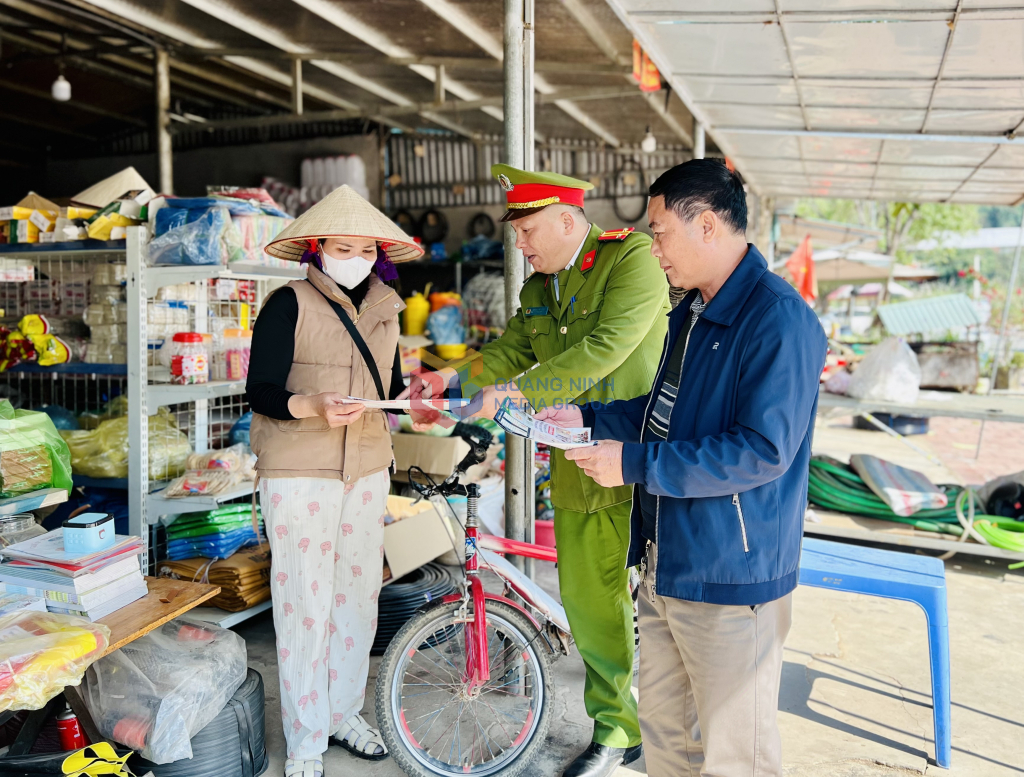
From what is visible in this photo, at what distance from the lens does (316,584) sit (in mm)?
2545

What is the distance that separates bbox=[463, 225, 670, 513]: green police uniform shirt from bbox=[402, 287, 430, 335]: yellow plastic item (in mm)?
6186

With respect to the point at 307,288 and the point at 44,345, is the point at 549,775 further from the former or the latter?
the point at 44,345

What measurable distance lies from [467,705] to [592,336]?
1.54m

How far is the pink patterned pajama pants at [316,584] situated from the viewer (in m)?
2.52

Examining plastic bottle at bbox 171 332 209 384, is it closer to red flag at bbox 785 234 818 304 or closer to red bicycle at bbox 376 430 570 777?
red bicycle at bbox 376 430 570 777

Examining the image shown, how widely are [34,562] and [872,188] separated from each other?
7.65 meters

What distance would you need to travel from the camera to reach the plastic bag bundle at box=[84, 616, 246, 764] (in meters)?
2.32

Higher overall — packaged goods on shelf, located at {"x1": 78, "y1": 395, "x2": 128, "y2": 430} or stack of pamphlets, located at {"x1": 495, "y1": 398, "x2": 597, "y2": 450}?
stack of pamphlets, located at {"x1": 495, "y1": 398, "x2": 597, "y2": 450}

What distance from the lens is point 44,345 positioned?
11.6 feet

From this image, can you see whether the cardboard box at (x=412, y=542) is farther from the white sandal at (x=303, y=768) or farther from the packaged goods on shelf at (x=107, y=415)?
the packaged goods on shelf at (x=107, y=415)

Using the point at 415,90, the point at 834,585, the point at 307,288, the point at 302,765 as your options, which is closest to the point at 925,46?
the point at 834,585

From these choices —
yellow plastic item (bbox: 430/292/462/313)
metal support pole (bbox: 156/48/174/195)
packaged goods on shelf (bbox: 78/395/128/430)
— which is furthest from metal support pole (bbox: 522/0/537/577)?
metal support pole (bbox: 156/48/174/195)

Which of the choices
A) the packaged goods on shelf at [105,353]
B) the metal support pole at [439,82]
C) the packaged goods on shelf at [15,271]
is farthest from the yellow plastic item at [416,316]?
the packaged goods on shelf at [105,353]

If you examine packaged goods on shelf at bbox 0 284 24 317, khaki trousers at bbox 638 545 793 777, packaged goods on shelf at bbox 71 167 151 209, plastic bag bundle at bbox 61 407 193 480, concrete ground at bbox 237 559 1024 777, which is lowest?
concrete ground at bbox 237 559 1024 777
